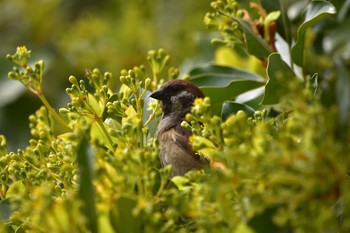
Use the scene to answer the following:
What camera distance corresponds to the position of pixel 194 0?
6359mm

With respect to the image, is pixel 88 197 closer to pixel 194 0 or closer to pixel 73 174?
→ pixel 73 174

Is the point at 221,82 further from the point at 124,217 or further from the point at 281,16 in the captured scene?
the point at 124,217

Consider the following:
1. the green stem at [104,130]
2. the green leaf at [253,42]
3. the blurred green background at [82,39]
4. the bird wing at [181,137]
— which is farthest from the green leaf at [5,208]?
the blurred green background at [82,39]

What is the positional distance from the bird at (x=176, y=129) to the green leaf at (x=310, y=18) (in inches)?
19.1

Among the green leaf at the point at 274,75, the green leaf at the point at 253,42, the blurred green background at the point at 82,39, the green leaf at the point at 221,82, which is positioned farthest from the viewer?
the blurred green background at the point at 82,39

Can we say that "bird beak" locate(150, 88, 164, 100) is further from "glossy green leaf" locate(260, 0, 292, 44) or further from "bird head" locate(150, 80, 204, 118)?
"glossy green leaf" locate(260, 0, 292, 44)

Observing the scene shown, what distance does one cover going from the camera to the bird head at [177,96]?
2.99m

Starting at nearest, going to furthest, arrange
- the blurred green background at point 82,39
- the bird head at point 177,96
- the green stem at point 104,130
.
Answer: the green stem at point 104,130 < the bird head at point 177,96 < the blurred green background at point 82,39

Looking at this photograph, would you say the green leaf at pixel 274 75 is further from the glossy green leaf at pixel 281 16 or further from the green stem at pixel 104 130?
the green stem at pixel 104 130

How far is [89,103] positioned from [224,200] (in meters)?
0.79

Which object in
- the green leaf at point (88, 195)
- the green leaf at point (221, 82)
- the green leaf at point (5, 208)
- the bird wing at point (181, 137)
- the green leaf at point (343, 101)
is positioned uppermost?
the green leaf at point (88, 195)

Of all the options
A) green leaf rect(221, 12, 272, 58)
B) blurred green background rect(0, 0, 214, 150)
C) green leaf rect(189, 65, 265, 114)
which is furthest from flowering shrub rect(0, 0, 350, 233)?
blurred green background rect(0, 0, 214, 150)

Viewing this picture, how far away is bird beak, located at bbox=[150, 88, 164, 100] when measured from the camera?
2867mm

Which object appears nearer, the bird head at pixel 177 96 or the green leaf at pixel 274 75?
the green leaf at pixel 274 75
